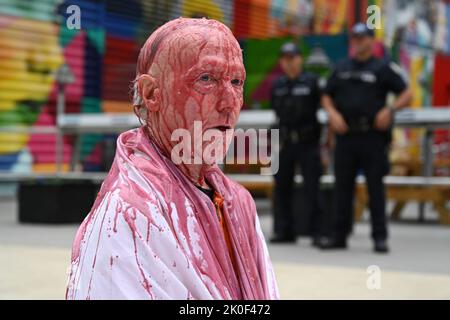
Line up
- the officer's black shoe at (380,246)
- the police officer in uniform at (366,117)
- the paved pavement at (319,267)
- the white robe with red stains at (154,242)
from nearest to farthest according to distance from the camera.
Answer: the white robe with red stains at (154,242) < the paved pavement at (319,267) < the police officer in uniform at (366,117) < the officer's black shoe at (380,246)

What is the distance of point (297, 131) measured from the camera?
6324mm

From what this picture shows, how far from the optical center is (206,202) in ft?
4.07

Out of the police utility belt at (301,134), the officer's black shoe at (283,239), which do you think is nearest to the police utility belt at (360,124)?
the police utility belt at (301,134)

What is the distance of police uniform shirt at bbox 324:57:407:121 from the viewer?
5.70m

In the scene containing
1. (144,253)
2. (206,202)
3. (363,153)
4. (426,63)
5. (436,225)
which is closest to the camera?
(144,253)

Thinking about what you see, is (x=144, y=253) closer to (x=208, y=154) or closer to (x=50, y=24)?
(x=208, y=154)

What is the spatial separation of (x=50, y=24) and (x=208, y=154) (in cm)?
1291

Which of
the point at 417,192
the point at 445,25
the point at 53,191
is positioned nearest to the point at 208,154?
the point at 53,191

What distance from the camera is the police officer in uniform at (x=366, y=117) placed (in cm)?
570

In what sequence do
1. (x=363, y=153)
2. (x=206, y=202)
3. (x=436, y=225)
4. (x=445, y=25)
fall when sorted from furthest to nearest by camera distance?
1. (x=445, y=25)
2. (x=436, y=225)
3. (x=363, y=153)
4. (x=206, y=202)

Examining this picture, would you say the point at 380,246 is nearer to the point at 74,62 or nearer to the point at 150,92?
the point at 150,92

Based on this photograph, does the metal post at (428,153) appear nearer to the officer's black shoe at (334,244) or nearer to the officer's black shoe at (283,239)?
the officer's black shoe at (283,239)

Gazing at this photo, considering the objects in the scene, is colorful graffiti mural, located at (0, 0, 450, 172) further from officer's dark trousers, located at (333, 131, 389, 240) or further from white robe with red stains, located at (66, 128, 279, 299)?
white robe with red stains, located at (66, 128, 279, 299)

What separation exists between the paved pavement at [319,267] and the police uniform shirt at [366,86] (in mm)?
1181
